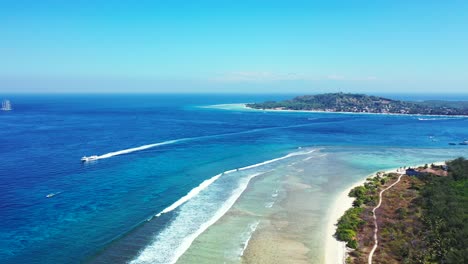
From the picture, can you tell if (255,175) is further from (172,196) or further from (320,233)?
(320,233)

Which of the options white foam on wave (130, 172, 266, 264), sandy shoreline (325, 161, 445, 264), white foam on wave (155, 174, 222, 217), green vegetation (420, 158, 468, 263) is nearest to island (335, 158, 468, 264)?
green vegetation (420, 158, 468, 263)

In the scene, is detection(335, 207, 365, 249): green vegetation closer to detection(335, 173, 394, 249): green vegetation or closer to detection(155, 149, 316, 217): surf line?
detection(335, 173, 394, 249): green vegetation

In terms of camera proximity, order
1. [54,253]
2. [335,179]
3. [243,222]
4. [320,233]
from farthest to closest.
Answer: [335,179] → [243,222] → [320,233] → [54,253]

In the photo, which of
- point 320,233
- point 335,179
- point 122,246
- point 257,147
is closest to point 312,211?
point 320,233

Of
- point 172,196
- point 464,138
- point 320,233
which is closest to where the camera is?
point 320,233

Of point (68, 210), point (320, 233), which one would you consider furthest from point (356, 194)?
point (68, 210)

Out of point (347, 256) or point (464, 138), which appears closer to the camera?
point (347, 256)

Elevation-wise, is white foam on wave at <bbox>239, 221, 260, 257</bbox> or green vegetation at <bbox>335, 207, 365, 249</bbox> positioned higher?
green vegetation at <bbox>335, 207, 365, 249</bbox>
